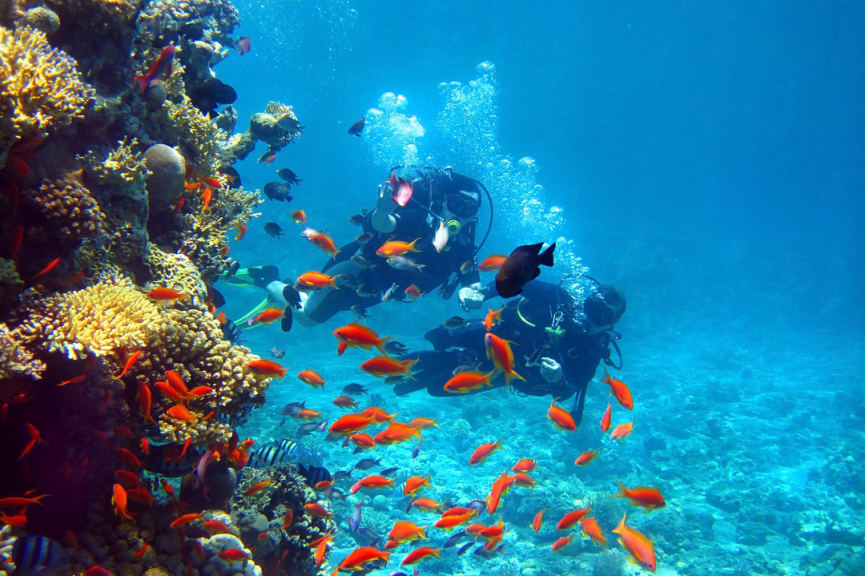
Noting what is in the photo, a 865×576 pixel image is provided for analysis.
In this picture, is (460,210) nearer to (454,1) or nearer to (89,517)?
(89,517)

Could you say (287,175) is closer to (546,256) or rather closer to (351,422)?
(351,422)

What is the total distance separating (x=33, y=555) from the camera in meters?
2.00

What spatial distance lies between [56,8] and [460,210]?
589 centimetres

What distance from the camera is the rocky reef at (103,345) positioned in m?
2.33

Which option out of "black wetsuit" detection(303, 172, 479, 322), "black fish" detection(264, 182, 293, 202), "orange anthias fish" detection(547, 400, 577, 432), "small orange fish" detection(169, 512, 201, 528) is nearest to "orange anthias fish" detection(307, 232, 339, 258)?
"black fish" detection(264, 182, 293, 202)

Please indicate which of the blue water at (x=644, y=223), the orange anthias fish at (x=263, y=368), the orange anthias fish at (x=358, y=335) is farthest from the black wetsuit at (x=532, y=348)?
the orange anthias fish at (x=263, y=368)

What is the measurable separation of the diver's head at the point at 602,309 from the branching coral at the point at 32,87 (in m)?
7.11

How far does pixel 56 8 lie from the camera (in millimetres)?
3062

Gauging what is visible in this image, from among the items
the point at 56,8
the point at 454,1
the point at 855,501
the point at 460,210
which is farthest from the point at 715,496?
the point at 454,1

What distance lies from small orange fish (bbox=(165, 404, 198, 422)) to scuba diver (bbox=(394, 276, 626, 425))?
463 cm

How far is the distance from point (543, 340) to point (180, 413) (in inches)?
248

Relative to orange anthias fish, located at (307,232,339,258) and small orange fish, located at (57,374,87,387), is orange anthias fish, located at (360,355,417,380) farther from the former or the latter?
small orange fish, located at (57,374,87,387)

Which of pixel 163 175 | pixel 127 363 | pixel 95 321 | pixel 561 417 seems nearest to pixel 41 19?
pixel 163 175

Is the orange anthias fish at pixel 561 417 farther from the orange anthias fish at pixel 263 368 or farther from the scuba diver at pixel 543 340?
the orange anthias fish at pixel 263 368
